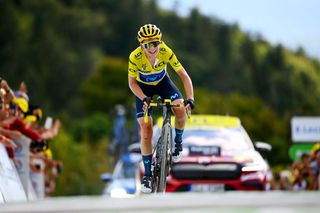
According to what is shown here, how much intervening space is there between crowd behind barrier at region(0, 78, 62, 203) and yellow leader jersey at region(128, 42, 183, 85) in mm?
1649

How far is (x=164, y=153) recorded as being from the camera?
492 inches

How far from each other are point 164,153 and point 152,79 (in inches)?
34.7

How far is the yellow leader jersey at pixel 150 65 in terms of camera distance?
1243 centimetres

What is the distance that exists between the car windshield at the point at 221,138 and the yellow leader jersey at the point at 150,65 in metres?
2.66

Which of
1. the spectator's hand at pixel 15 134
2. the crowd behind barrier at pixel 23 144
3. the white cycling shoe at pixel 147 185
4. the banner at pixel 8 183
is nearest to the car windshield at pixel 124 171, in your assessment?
the crowd behind barrier at pixel 23 144

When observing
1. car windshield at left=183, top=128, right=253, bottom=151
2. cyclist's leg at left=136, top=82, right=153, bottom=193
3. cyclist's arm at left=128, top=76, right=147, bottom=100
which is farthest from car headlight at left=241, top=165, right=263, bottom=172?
cyclist's arm at left=128, top=76, right=147, bottom=100

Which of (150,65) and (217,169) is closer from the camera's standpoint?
(150,65)

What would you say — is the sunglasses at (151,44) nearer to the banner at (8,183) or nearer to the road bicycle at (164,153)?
the road bicycle at (164,153)

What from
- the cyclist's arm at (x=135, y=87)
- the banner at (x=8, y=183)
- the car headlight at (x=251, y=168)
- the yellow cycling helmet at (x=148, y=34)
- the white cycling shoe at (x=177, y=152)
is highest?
the yellow cycling helmet at (x=148, y=34)

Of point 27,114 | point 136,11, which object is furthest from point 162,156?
point 136,11

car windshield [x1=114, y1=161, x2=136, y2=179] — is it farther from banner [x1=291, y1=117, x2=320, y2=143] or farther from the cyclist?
the cyclist

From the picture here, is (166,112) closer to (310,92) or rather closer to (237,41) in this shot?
(310,92)

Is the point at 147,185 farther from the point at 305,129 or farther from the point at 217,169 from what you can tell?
the point at 305,129

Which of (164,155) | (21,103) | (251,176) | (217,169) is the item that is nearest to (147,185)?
(164,155)
